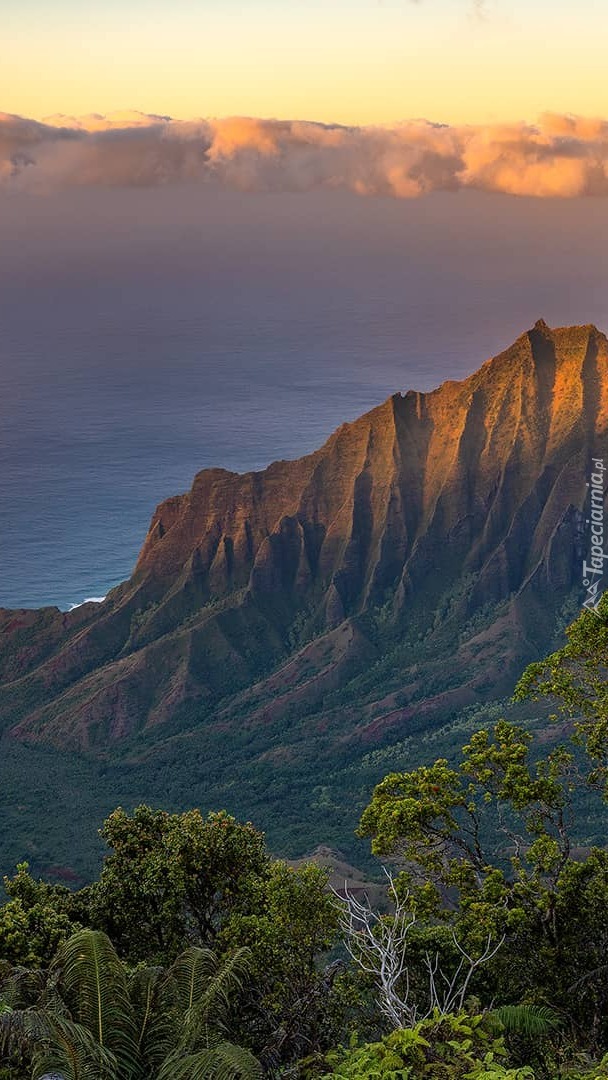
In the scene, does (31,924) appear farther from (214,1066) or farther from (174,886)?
(214,1066)

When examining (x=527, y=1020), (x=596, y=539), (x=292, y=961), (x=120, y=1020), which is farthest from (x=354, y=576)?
(x=120, y=1020)

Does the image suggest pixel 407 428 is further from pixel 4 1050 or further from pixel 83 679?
pixel 4 1050

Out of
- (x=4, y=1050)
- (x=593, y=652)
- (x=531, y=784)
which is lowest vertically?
(x=4, y=1050)

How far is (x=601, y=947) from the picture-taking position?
1089 inches

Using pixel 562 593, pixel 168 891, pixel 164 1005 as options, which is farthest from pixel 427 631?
pixel 164 1005

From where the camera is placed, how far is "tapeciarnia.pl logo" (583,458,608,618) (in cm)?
12106

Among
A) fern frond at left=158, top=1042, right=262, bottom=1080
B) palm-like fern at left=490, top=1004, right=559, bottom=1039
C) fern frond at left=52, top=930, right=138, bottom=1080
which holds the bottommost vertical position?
palm-like fern at left=490, top=1004, right=559, bottom=1039

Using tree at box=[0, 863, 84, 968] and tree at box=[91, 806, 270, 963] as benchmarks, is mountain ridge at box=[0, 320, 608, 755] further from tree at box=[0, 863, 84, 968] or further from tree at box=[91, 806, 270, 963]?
tree at box=[0, 863, 84, 968]

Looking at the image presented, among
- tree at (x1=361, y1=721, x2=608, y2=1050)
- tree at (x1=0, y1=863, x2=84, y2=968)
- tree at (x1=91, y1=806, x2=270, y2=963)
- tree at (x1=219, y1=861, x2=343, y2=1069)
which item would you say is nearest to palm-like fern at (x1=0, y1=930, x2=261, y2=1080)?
tree at (x1=219, y1=861, x2=343, y2=1069)

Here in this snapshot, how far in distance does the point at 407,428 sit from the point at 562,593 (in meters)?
28.3

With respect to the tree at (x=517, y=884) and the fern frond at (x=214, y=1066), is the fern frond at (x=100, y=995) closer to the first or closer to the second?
the fern frond at (x=214, y=1066)

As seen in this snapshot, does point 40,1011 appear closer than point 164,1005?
Yes

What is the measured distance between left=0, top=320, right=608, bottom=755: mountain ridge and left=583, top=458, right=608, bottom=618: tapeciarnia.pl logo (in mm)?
1366

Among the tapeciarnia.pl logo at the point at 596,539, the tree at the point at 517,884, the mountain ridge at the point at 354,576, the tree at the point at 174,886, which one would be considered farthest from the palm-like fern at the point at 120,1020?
the tapeciarnia.pl logo at the point at 596,539
